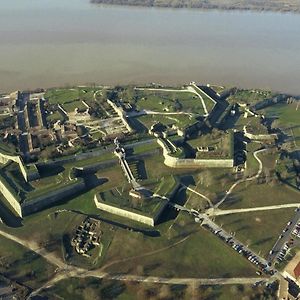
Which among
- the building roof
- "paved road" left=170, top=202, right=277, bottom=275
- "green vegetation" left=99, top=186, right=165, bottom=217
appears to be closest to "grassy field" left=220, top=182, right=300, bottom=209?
"paved road" left=170, top=202, right=277, bottom=275

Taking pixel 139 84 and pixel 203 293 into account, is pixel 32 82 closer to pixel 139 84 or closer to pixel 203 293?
pixel 139 84

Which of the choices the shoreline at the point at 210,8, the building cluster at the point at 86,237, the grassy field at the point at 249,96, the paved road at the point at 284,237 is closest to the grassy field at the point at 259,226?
the paved road at the point at 284,237

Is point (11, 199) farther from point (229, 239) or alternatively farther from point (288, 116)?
point (288, 116)

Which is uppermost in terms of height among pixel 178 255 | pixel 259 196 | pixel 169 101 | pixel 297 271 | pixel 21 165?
pixel 297 271

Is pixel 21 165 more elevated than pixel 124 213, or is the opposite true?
pixel 124 213

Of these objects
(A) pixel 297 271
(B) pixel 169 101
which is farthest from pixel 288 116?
(A) pixel 297 271
